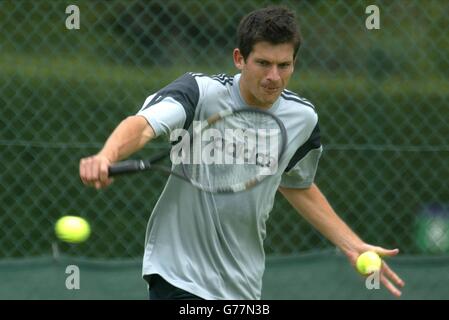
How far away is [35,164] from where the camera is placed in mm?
6094

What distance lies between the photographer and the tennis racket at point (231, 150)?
4016mm

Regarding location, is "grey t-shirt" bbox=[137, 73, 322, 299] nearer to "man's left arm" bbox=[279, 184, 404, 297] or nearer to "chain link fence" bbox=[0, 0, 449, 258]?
"man's left arm" bbox=[279, 184, 404, 297]

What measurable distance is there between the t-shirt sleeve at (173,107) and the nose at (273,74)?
263mm

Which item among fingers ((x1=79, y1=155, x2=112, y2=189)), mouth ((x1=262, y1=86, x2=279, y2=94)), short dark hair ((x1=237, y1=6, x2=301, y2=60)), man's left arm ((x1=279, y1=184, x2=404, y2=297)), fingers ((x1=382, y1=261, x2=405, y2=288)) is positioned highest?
short dark hair ((x1=237, y1=6, x2=301, y2=60))

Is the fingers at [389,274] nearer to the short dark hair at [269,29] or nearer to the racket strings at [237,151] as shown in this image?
the racket strings at [237,151]

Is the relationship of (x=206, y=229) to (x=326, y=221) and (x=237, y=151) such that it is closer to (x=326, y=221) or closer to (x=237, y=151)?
(x=237, y=151)

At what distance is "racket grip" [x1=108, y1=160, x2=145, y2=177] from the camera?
3.41 m

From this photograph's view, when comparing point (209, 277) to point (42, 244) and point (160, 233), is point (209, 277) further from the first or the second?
point (42, 244)

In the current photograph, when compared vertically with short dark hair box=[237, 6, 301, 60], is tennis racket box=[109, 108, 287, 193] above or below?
below

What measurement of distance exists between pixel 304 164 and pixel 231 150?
16.7 inches

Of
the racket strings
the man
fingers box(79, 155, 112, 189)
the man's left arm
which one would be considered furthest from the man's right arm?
the man's left arm

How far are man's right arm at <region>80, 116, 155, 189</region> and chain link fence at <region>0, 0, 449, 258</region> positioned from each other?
2.34 meters

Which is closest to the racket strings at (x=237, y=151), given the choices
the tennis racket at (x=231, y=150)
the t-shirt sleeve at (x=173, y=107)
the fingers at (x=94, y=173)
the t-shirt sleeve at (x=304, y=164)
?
the tennis racket at (x=231, y=150)

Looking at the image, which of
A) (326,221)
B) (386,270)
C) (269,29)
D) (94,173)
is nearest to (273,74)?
(269,29)
